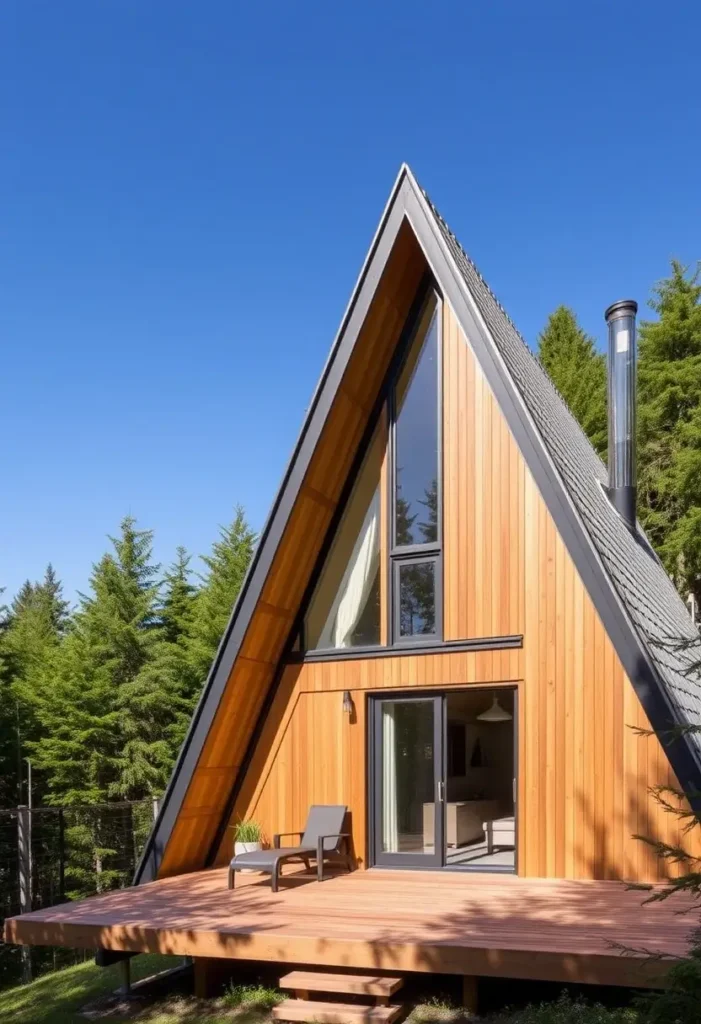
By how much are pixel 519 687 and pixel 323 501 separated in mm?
2577

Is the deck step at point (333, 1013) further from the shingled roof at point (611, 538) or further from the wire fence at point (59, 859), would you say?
the wire fence at point (59, 859)

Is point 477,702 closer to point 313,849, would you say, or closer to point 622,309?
point 313,849

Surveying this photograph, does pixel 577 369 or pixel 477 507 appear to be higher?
pixel 577 369

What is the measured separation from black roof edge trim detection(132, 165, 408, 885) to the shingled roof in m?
0.78

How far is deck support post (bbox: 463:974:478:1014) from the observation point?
17.9 feet

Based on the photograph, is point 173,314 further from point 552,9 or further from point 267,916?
point 267,916

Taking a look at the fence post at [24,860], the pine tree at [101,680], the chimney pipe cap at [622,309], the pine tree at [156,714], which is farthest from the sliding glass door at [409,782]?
the pine tree at [101,680]

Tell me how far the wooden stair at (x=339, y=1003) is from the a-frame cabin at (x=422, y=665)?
11.9 inches

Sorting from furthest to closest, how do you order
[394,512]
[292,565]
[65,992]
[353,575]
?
[353,575]
[394,512]
[292,565]
[65,992]

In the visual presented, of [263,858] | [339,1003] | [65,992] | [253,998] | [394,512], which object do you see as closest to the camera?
[339,1003]

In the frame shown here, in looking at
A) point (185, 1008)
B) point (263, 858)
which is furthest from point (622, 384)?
point (185, 1008)

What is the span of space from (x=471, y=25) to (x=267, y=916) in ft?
33.7

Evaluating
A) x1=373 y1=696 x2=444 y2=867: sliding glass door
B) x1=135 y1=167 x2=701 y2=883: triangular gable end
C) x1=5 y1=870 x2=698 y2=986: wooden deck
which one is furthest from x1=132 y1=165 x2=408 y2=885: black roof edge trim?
x1=373 y1=696 x2=444 y2=867: sliding glass door

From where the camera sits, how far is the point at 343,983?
5.40m
